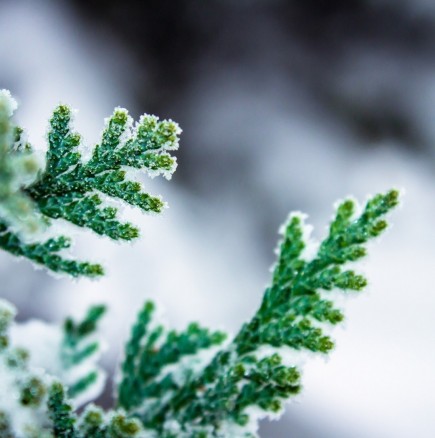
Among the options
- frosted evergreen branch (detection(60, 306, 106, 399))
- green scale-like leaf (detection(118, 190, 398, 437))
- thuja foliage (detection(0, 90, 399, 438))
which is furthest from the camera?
frosted evergreen branch (detection(60, 306, 106, 399))

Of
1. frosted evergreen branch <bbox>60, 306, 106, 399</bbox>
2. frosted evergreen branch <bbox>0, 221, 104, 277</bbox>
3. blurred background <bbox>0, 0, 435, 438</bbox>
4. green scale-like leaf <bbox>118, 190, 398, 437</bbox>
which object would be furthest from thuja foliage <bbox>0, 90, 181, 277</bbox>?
blurred background <bbox>0, 0, 435, 438</bbox>

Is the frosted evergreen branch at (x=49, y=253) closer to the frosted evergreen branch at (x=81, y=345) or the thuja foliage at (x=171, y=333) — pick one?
the thuja foliage at (x=171, y=333)

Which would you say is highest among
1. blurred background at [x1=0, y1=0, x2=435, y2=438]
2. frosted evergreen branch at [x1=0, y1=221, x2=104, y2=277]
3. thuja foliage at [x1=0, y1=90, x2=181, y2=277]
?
blurred background at [x1=0, y1=0, x2=435, y2=438]

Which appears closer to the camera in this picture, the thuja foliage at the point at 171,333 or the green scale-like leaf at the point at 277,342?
the thuja foliage at the point at 171,333

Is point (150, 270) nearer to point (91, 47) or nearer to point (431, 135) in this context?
point (91, 47)

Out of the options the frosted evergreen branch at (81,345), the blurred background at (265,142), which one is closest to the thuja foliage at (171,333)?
the frosted evergreen branch at (81,345)

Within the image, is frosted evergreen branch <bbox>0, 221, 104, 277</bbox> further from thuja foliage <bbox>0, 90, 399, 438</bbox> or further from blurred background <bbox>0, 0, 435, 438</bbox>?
blurred background <bbox>0, 0, 435, 438</bbox>

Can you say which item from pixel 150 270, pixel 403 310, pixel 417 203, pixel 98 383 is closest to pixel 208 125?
pixel 150 270
